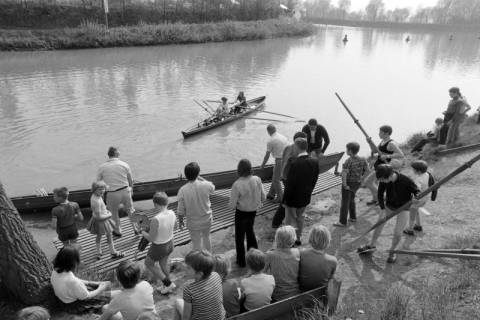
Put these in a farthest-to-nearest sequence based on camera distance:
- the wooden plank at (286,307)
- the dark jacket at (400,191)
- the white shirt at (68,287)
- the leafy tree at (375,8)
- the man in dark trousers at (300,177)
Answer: the leafy tree at (375,8), the man in dark trousers at (300,177), the dark jacket at (400,191), the white shirt at (68,287), the wooden plank at (286,307)

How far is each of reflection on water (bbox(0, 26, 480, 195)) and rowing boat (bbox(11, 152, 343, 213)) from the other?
7.56ft

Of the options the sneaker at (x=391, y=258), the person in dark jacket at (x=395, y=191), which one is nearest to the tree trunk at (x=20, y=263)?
the person in dark jacket at (x=395, y=191)

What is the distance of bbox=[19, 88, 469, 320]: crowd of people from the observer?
4.02 metres

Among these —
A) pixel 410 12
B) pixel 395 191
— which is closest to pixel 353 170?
pixel 395 191

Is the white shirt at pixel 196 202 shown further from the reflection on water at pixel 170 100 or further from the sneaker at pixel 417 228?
the reflection on water at pixel 170 100

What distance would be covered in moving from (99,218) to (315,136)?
5.22 metres

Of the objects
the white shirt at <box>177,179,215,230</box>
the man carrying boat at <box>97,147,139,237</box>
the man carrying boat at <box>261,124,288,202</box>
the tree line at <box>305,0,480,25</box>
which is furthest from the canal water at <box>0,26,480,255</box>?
the tree line at <box>305,0,480,25</box>

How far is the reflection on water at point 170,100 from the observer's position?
13461 millimetres

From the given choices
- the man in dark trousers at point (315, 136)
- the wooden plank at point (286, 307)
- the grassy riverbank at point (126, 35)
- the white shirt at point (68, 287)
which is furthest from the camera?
the grassy riverbank at point (126, 35)

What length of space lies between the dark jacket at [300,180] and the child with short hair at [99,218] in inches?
119

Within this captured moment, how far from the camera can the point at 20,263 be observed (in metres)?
4.89

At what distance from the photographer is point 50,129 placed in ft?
51.8

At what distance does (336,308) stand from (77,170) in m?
10.1

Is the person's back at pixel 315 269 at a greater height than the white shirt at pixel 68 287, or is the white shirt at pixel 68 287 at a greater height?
the person's back at pixel 315 269
